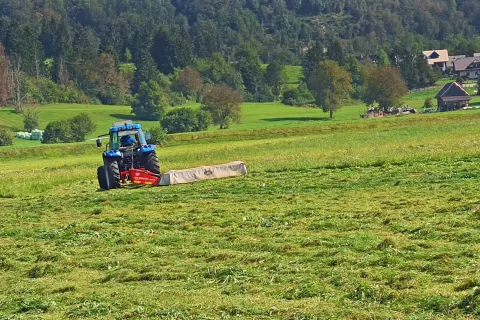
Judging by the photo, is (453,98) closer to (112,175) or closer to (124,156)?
(124,156)

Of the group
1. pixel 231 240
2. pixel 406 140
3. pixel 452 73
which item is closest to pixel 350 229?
pixel 231 240

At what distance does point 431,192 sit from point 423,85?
122 m

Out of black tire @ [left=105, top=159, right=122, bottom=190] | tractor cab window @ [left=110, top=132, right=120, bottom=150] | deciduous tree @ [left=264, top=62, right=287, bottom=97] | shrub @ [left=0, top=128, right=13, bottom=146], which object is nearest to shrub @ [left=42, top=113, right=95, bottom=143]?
shrub @ [left=0, top=128, right=13, bottom=146]

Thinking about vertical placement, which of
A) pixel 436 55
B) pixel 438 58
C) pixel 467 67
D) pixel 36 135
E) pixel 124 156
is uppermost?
pixel 436 55

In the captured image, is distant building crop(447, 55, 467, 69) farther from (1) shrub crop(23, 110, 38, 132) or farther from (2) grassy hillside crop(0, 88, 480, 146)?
(1) shrub crop(23, 110, 38, 132)

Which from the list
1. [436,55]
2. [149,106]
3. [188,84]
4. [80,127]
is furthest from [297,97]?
[80,127]

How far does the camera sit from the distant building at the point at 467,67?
147025 mm

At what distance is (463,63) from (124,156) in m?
127

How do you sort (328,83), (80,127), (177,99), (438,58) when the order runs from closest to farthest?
(80,127)
(328,83)
(177,99)
(438,58)

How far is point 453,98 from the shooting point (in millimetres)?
101562

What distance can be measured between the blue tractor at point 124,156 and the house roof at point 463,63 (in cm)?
12428

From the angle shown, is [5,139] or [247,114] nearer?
[5,139]

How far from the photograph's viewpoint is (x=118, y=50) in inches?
6762

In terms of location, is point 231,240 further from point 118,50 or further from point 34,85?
point 118,50
